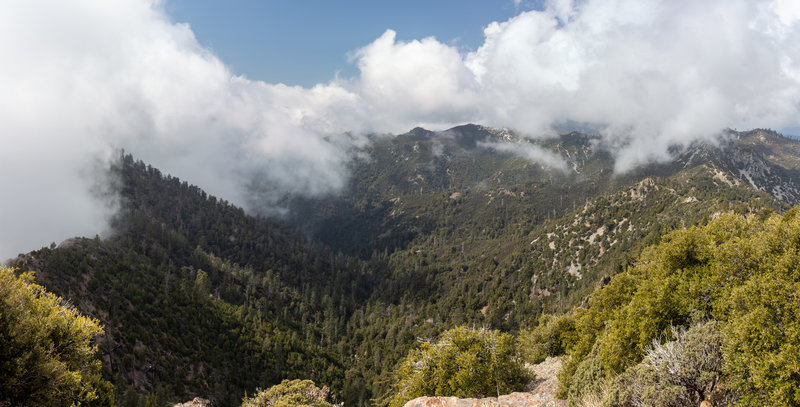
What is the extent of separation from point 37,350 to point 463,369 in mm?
30145

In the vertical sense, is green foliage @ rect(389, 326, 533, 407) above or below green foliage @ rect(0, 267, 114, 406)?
below

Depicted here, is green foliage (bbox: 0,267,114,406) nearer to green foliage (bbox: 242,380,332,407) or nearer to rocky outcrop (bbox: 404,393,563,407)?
rocky outcrop (bbox: 404,393,563,407)

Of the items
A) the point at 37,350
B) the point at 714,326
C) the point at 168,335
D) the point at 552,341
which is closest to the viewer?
the point at 37,350

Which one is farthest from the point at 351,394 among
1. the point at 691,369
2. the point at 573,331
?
the point at 691,369

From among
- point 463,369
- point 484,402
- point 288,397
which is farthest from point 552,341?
point 484,402

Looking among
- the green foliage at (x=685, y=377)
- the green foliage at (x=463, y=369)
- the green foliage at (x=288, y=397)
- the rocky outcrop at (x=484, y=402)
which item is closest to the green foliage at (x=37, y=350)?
the rocky outcrop at (x=484, y=402)

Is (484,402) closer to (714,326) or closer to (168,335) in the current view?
(714,326)

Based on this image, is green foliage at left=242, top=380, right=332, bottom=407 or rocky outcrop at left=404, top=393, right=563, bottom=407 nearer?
rocky outcrop at left=404, top=393, right=563, bottom=407

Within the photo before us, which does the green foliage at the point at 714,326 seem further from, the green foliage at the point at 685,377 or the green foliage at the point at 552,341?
the green foliage at the point at 552,341

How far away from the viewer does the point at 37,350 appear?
1769 cm

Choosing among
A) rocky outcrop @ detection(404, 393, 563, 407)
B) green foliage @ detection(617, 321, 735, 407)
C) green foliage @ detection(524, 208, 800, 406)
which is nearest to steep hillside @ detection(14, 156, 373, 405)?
rocky outcrop @ detection(404, 393, 563, 407)

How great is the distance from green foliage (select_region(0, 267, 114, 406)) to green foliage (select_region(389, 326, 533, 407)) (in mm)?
25774

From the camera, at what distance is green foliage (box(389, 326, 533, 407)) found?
3209cm

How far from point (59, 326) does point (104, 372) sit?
88.2 metres
